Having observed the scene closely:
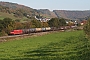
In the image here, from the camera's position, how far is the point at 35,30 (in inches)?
4734

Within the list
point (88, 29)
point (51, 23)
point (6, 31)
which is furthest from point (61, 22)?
point (88, 29)

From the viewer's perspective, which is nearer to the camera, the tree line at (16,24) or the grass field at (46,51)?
the grass field at (46,51)

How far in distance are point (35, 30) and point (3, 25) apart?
15120mm

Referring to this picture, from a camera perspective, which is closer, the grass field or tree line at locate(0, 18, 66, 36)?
the grass field

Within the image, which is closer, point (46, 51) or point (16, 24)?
point (46, 51)

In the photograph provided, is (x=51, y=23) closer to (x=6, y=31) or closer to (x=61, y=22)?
(x=61, y=22)

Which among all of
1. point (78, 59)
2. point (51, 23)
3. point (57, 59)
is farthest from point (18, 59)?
point (51, 23)

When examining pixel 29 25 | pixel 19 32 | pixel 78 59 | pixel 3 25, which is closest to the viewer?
pixel 78 59

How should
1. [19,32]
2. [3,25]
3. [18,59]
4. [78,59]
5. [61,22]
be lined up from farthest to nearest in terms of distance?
[61,22]
[3,25]
[19,32]
[18,59]
[78,59]

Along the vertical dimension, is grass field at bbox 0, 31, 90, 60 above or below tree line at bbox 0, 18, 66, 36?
above

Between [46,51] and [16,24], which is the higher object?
[46,51]

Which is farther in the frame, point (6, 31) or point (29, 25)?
point (29, 25)

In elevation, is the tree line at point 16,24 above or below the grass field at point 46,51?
below

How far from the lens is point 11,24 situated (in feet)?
405
